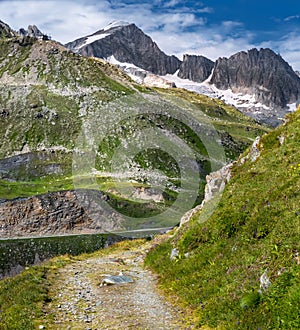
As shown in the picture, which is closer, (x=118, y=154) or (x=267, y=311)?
(x=267, y=311)

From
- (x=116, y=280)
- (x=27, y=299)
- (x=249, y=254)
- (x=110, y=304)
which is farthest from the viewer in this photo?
(x=116, y=280)

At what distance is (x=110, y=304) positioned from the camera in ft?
60.5

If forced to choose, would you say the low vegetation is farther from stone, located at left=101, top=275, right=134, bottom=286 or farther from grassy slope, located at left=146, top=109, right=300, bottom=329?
grassy slope, located at left=146, top=109, right=300, bottom=329

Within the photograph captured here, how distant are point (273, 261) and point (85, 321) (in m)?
8.47

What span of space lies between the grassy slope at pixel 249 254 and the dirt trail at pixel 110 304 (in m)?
1.23

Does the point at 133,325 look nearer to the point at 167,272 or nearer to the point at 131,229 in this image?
the point at 167,272

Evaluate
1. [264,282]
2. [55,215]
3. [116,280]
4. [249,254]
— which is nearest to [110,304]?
[116,280]

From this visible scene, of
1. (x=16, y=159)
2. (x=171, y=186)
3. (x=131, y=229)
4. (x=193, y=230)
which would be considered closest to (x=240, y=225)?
(x=193, y=230)

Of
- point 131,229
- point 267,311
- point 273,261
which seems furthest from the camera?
point 131,229

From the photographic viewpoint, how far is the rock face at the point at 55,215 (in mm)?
114062

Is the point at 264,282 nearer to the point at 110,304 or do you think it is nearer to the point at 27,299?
the point at 110,304

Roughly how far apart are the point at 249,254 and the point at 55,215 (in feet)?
→ 348

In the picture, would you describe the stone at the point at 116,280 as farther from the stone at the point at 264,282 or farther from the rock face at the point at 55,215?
the rock face at the point at 55,215

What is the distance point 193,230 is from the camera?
24.9 m
